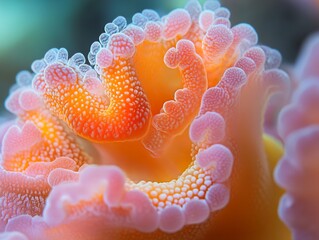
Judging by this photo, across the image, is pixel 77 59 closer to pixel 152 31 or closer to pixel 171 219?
pixel 152 31

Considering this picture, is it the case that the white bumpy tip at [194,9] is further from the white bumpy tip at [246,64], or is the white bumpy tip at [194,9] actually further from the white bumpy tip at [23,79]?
the white bumpy tip at [23,79]

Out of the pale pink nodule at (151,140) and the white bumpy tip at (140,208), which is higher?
the pale pink nodule at (151,140)

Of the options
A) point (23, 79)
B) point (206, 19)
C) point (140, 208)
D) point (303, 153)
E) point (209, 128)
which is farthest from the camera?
point (23, 79)

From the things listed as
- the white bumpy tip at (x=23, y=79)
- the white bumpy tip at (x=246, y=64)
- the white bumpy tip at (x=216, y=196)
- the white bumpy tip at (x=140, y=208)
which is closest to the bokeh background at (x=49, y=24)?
the white bumpy tip at (x=23, y=79)

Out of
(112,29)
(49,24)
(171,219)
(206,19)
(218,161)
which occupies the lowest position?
(171,219)

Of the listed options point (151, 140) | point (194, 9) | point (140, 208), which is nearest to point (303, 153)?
point (140, 208)

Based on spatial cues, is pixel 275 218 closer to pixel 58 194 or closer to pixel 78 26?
pixel 58 194
